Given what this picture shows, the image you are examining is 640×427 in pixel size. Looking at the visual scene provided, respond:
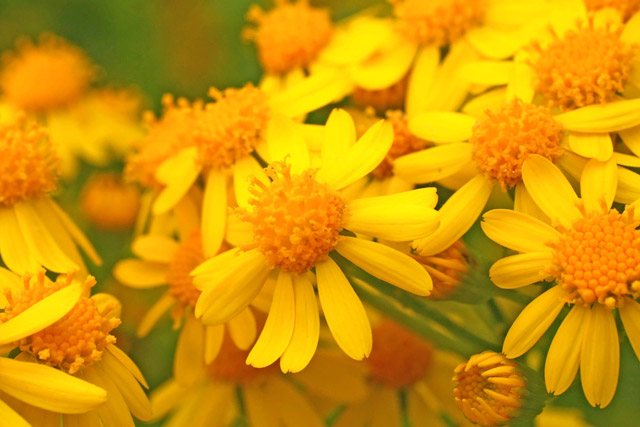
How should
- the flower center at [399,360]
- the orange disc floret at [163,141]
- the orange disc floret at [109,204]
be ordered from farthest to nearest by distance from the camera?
the orange disc floret at [109,204] → the flower center at [399,360] → the orange disc floret at [163,141]

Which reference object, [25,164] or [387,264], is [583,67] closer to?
[387,264]

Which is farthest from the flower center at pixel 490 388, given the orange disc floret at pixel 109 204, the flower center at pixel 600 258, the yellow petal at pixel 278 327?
the orange disc floret at pixel 109 204

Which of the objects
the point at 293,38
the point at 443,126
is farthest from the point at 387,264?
the point at 293,38

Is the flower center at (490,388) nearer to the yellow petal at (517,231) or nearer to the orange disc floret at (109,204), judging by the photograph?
the yellow petal at (517,231)

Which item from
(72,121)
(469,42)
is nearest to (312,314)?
(469,42)

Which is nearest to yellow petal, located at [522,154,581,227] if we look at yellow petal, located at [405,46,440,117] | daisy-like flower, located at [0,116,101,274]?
yellow petal, located at [405,46,440,117]

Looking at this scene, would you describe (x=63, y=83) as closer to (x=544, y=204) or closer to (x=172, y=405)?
(x=172, y=405)

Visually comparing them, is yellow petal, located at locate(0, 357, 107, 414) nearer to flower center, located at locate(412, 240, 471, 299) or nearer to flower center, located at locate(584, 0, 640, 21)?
flower center, located at locate(412, 240, 471, 299)
